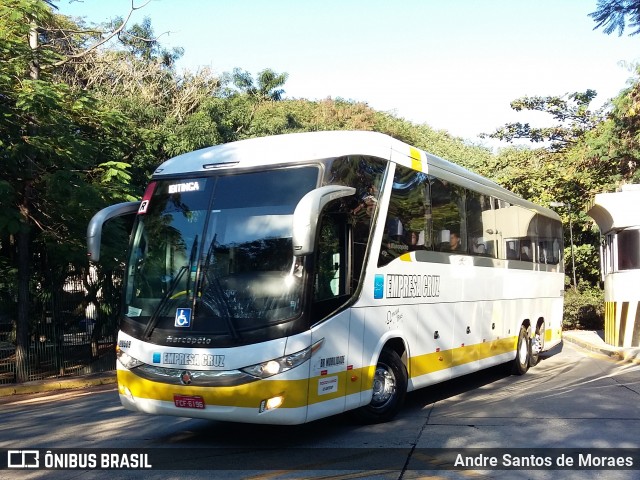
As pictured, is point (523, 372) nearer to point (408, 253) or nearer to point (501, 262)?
point (501, 262)

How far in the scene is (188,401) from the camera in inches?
283

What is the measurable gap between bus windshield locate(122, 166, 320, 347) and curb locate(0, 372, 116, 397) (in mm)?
8039

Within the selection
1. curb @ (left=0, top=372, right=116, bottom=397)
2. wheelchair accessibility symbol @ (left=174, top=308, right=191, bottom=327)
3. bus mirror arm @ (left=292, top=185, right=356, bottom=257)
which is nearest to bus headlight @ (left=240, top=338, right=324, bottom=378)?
wheelchair accessibility symbol @ (left=174, top=308, right=191, bottom=327)

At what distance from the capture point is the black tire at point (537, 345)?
14.6 m

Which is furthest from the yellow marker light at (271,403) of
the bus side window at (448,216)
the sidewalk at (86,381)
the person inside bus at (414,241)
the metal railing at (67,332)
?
the metal railing at (67,332)

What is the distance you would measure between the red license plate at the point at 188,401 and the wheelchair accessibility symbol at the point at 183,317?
0.73 m

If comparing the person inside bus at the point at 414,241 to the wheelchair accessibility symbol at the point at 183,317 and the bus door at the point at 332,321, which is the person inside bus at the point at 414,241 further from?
the wheelchair accessibility symbol at the point at 183,317

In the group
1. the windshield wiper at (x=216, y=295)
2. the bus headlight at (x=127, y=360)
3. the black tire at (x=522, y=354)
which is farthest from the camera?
the black tire at (x=522, y=354)

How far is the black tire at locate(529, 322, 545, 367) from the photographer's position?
1460 centimetres

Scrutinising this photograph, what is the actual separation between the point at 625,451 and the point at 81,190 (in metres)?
11.1

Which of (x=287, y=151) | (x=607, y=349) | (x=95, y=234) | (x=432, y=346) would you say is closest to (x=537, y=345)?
(x=607, y=349)

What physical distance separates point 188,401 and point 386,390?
105 inches

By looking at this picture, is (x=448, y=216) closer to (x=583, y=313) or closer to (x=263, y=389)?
(x=263, y=389)

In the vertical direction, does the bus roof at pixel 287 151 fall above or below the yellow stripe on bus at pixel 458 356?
above
